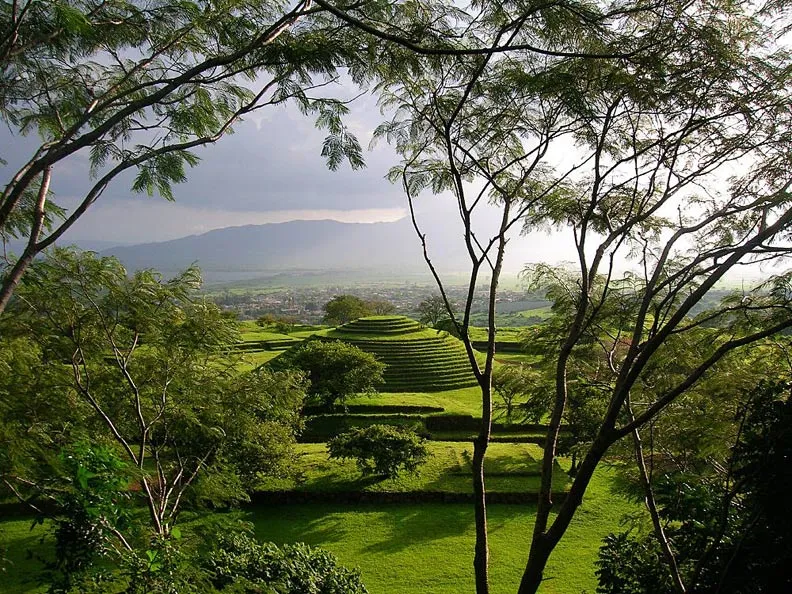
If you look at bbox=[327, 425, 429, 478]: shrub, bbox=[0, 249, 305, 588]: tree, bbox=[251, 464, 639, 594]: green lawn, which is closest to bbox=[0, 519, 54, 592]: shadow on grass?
bbox=[0, 249, 305, 588]: tree

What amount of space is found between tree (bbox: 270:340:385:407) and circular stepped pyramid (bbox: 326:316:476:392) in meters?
5.28

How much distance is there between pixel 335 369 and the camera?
19.5 metres

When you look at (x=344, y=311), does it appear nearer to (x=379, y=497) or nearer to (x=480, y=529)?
(x=379, y=497)

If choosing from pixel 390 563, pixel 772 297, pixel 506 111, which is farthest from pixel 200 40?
pixel 390 563

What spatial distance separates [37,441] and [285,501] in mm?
7314

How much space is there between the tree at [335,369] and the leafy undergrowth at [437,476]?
427cm

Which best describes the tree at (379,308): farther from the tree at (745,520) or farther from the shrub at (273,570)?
the tree at (745,520)

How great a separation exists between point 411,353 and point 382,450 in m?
14.6

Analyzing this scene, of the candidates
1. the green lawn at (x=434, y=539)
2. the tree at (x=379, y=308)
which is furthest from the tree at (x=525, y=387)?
the tree at (x=379, y=308)

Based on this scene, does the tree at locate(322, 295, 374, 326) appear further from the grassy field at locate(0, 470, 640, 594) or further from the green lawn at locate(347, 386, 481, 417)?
the grassy field at locate(0, 470, 640, 594)

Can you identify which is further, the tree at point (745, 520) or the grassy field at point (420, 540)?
the grassy field at point (420, 540)

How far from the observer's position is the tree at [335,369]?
19266 mm

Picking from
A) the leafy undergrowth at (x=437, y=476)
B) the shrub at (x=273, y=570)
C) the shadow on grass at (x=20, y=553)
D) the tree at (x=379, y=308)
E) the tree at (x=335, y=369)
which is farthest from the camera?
the tree at (x=379, y=308)

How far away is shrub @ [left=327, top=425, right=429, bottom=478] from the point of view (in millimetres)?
12742
